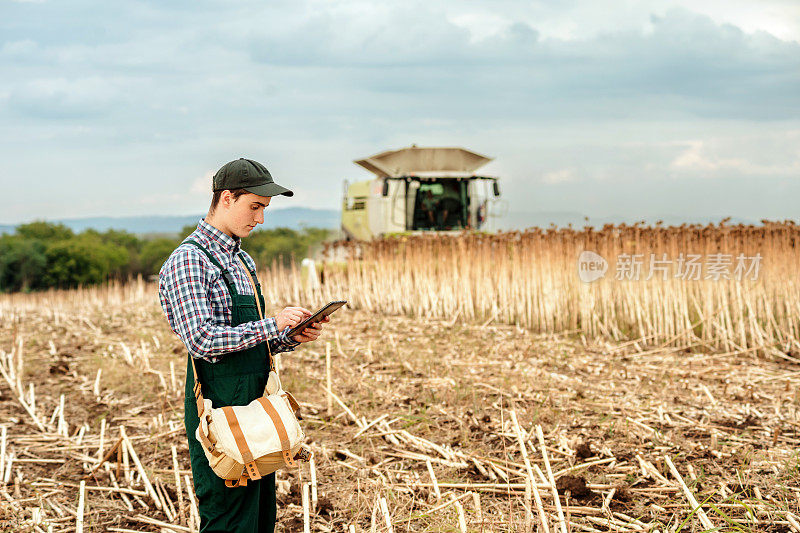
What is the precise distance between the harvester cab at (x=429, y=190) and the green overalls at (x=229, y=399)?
478 inches

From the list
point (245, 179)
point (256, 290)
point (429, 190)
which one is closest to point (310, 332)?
point (256, 290)

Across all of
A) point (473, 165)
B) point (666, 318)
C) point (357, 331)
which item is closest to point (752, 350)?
point (666, 318)

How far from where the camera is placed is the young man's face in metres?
2.64

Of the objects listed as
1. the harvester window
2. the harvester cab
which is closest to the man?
the harvester cab

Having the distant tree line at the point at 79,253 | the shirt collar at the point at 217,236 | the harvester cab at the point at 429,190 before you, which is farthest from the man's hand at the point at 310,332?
the distant tree line at the point at 79,253

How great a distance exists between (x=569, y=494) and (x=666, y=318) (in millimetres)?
5141

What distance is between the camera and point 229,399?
2623mm

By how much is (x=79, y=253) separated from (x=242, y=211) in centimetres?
5143

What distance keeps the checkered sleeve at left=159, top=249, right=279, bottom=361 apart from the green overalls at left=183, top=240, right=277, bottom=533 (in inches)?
4.0

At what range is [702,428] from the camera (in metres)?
5.21

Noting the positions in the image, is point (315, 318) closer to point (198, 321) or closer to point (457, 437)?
point (198, 321)

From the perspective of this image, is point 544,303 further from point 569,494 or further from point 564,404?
point 569,494

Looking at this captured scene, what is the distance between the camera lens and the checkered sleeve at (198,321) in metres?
2.49

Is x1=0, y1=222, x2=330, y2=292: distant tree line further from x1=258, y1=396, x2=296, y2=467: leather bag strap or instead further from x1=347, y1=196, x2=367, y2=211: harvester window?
x1=258, y1=396, x2=296, y2=467: leather bag strap
